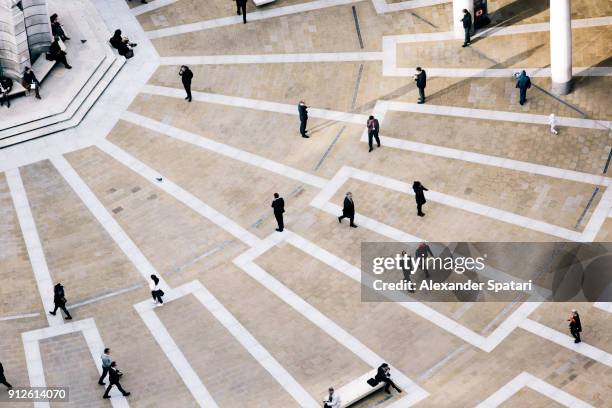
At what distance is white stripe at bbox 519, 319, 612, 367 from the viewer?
114 ft

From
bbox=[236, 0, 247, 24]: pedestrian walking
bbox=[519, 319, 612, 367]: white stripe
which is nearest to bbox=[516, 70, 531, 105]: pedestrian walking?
bbox=[519, 319, 612, 367]: white stripe

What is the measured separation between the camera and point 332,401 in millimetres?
34094

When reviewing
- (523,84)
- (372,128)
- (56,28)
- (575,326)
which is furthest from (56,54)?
(575,326)

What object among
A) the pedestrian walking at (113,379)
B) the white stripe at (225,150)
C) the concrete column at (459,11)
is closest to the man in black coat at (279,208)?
the white stripe at (225,150)

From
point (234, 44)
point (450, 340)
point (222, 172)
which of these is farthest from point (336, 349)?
point (234, 44)

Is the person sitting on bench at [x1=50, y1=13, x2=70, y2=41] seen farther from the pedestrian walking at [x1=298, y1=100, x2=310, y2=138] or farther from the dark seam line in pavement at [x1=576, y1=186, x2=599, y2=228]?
the dark seam line in pavement at [x1=576, y1=186, x2=599, y2=228]

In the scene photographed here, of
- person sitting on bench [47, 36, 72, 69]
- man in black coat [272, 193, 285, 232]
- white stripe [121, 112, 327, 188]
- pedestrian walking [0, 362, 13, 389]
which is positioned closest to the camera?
pedestrian walking [0, 362, 13, 389]

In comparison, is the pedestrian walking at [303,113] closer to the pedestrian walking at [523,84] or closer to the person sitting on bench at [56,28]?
the pedestrian walking at [523,84]

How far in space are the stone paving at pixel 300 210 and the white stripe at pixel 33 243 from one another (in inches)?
3.3

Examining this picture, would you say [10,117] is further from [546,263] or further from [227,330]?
[546,263]

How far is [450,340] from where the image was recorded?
119 feet

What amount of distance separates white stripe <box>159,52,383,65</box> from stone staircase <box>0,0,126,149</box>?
2535 mm

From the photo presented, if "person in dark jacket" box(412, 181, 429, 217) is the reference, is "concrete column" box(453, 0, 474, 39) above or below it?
above

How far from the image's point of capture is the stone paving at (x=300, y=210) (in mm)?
36125
